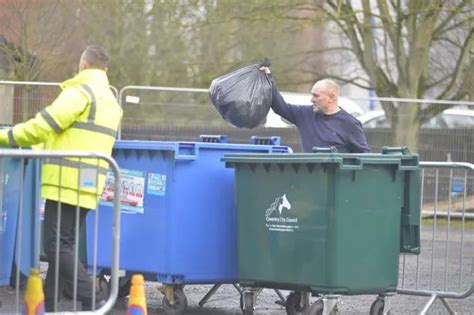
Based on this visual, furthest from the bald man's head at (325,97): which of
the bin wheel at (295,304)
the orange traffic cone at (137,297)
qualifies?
the orange traffic cone at (137,297)

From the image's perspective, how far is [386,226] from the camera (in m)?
7.97

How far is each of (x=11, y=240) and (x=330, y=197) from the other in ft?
6.76

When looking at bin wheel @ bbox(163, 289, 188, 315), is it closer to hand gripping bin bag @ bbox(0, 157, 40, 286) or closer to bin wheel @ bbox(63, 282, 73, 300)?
bin wheel @ bbox(63, 282, 73, 300)

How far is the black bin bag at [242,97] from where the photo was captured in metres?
8.83

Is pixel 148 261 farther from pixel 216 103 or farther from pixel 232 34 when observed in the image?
pixel 232 34

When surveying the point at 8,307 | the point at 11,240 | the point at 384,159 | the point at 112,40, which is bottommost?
the point at 8,307

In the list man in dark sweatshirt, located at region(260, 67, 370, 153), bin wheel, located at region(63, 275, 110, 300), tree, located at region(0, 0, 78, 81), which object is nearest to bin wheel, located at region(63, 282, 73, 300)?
bin wheel, located at region(63, 275, 110, 300)

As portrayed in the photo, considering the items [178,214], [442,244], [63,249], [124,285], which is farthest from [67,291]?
[442,244]

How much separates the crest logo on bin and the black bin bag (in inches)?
39.2

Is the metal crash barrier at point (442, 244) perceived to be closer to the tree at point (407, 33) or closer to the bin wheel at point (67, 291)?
the bin wheel at point (67, 291)

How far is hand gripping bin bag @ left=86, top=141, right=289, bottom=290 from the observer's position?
8.39 metres

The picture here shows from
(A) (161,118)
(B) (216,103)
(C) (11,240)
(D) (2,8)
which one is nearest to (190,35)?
(D) (2,8)

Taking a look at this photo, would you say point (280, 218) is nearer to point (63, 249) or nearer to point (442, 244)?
point (63, 249)

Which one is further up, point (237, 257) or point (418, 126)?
point (418, 126)
